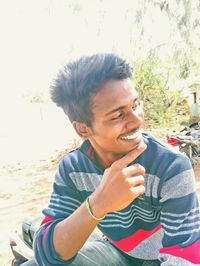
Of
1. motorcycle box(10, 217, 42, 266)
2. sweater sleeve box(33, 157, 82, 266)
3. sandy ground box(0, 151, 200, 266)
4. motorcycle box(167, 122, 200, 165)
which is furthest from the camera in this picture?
motorcycle box(167, 122, 200, 165)

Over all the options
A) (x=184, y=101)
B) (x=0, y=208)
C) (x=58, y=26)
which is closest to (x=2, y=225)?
(x=0, y=208)

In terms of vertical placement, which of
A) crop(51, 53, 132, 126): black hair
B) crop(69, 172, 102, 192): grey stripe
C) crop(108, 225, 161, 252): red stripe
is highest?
crop(51, 53, 132, 126): black hair

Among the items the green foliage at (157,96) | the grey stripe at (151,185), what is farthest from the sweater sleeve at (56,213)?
the green foliage at (157,96)

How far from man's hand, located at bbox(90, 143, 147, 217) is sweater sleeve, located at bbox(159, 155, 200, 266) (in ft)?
0.35

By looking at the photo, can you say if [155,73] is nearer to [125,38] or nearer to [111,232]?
[125,38]

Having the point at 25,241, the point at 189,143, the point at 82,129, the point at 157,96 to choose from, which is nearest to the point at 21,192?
the point at 189,143

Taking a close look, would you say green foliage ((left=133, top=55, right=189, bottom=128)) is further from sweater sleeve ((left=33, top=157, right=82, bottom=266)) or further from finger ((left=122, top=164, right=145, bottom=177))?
finger ((left=122, top=164, right=145, bottom=177))

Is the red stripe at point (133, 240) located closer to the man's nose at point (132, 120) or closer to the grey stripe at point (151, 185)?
the grey stripe at point (151, 185)

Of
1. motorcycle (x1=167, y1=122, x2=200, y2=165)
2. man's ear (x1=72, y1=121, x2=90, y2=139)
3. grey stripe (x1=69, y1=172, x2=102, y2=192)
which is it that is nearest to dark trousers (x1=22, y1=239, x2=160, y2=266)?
grey stripe (x1=69, y1=172, x2=102, y2=192)

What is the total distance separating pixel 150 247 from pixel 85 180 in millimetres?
394

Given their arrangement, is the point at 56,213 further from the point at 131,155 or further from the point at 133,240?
the point at 131,155

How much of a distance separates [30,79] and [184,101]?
26958 millimetres

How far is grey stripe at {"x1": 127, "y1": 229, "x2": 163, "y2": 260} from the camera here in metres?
1.56

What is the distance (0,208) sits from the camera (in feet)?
18.9
